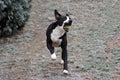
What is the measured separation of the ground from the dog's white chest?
36cm

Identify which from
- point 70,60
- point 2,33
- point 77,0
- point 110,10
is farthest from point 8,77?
point 77,0

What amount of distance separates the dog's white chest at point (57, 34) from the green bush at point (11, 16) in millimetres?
3241

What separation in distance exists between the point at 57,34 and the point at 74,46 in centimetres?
270

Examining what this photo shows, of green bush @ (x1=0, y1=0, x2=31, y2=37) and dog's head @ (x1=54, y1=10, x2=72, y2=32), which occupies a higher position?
dog's head @ (x1=54, y1=10, x2=72, y2=32)

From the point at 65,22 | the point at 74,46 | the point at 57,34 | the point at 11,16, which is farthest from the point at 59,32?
the point at 11,16

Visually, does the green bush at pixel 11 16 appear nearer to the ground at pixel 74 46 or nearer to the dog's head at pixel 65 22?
the ground at pixel 74 46

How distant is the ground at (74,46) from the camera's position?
25.0ft

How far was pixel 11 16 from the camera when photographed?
10.7 m

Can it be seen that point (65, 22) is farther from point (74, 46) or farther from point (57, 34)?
point (74, 46)

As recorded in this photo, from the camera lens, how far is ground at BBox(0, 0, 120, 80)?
7629mm

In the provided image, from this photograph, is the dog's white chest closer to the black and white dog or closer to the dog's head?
the black and white dog

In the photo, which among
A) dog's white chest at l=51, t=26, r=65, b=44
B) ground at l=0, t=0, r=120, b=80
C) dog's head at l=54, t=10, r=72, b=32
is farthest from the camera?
ground at l=0, t=0, r=120, b=80

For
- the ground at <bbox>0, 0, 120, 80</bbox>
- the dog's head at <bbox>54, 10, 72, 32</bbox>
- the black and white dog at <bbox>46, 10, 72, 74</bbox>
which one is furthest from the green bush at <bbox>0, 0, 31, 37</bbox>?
the dog's head at <bbox>54, 10, 72, 32</bbox>

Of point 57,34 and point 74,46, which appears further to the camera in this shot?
point 74,46
